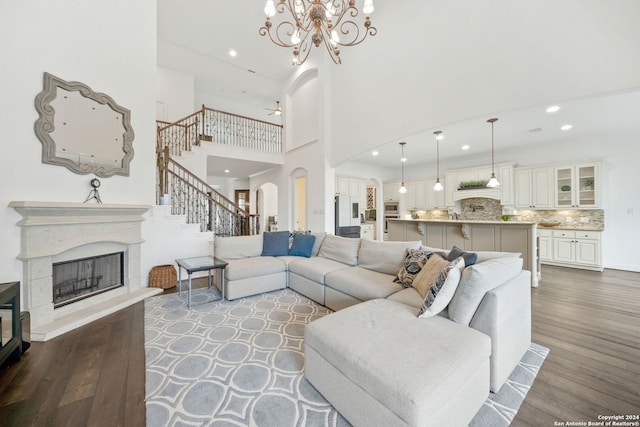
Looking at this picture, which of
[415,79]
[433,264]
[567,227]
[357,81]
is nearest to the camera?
[433,264]

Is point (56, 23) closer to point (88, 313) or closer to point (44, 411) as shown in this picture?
point (88, 313)

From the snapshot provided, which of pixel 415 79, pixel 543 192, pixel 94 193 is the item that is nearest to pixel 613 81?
pixel 415 79

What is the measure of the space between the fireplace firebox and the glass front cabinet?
28.1 ft

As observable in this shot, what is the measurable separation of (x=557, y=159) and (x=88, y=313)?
892 cm

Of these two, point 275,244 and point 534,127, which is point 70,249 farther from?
point 534,127

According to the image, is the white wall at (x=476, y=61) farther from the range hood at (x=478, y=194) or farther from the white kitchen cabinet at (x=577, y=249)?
the white kitchen cabinet at (x=577, y=249)

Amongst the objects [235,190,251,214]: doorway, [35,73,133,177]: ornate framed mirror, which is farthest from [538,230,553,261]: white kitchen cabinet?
[235,190,251,214]: doorway

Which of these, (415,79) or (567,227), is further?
(567,227)

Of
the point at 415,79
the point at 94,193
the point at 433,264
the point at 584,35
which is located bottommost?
the point at 433,264

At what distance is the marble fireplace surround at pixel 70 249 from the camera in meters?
2.46

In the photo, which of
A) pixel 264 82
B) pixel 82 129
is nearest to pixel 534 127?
pixel 264 82

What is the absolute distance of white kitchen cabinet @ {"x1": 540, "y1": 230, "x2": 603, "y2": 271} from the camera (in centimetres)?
488

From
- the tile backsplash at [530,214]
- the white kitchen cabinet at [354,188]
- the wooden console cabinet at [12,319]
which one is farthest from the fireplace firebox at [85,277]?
the tile backsplash at [530,214]

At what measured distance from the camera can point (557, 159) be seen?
5570 mm
